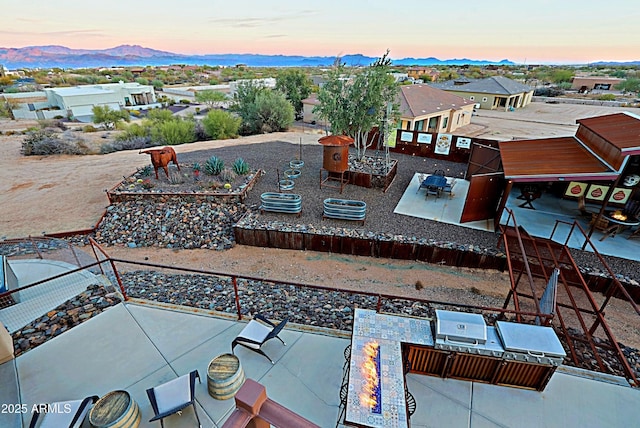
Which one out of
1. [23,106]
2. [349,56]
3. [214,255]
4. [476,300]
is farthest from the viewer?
[23,106]

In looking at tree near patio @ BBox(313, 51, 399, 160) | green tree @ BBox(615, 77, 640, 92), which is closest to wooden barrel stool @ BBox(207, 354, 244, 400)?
tree near patio @ BBox(313, 51, 399, 160)

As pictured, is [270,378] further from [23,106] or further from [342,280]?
[23,106]

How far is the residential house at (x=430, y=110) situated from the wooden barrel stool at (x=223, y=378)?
71.6ft

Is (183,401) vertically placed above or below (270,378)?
above

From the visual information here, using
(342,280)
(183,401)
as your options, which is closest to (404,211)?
(342,280)

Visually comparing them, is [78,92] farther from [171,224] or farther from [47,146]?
[171,224]

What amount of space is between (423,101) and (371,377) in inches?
1062

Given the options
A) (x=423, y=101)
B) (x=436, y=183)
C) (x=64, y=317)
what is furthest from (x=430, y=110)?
(x=64, y=317)

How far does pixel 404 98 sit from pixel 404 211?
17.2 meters

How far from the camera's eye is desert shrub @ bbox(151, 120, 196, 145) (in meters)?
22.8

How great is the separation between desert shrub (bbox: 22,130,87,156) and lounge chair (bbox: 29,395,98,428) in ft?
72.7

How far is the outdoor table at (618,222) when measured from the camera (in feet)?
29.5

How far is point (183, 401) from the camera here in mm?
3723

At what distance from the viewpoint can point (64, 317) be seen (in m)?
5.70
